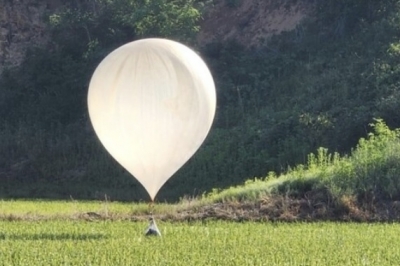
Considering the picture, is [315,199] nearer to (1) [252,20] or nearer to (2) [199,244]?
(2) [199,244]

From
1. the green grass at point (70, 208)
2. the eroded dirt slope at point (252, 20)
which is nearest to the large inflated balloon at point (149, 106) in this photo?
the green grass at point (70, 208)

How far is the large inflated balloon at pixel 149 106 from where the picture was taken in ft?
49.0

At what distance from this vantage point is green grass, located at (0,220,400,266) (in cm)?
1319

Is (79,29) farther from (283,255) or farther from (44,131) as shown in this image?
(283,255)

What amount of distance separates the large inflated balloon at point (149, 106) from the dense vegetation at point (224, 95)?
42.0ft

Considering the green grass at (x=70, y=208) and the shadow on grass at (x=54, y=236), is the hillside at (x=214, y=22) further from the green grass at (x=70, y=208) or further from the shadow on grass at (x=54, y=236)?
the shadow on grass at (x=54, y=236)

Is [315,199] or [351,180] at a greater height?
[351,180]

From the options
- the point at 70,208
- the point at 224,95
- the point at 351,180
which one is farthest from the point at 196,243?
the point at 224,95

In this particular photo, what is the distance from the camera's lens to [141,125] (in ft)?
48.9

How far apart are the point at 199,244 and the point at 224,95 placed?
2187 centimetres

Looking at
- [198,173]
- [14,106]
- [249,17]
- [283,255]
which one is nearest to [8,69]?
[14,106]

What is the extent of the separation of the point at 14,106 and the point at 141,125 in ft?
82.9

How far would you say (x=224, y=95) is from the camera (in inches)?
1438

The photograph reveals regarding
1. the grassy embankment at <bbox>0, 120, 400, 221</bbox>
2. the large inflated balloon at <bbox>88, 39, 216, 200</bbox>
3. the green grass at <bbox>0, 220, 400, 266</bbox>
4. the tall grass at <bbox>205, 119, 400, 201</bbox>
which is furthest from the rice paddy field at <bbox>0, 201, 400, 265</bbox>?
the tall grass at <bbox>205, 119, 400, 201</bbox>
